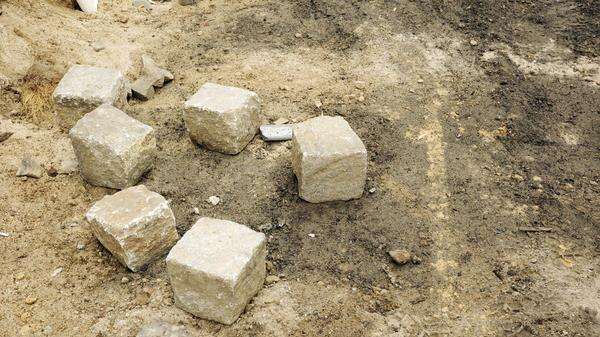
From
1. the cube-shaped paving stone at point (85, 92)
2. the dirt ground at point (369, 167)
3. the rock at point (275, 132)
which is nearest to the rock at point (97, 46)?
the dirt ground at point (369, 167)

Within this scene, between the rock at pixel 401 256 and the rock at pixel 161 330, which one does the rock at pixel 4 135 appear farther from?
the rock at pixel 401 256

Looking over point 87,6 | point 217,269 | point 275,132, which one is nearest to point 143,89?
point 275,132

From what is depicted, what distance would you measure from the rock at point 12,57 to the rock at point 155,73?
125cm

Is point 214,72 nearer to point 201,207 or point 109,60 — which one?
point 109,60

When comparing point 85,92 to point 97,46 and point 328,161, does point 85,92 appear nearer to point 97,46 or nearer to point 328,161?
point 97,46

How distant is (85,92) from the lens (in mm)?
5566

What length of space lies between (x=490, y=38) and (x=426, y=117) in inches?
77.9

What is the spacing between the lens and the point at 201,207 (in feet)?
16.4

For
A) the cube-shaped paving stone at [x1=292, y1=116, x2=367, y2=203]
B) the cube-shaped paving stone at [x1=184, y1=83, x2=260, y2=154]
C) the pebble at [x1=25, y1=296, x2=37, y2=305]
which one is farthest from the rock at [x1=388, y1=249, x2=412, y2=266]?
the pebble at [x1=25, y1=296, x2=37, y2=305]

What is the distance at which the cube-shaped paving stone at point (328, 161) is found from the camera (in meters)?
4.70

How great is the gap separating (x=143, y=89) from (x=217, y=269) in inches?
120

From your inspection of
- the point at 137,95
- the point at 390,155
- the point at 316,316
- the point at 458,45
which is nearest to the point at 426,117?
the point at 390,155

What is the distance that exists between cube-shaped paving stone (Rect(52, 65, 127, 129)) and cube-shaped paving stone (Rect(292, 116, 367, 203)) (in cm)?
203

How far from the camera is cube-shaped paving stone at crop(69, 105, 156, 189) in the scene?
4.86 metres
